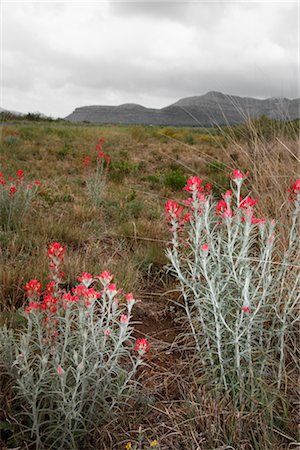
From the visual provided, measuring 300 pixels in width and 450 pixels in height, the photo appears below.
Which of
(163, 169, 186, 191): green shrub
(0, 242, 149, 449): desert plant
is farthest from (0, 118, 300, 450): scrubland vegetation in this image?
(163, 169, 186, 191): green shrub

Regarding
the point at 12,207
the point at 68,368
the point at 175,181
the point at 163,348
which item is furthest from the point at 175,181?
the point at 68,368

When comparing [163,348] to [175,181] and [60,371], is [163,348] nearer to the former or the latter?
[60,371]

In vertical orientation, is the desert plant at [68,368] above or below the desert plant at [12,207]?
below

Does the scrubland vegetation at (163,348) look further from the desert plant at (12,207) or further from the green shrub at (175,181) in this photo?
the green shrub at (175,181)

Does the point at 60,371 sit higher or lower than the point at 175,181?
lower

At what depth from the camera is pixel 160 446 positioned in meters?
1.73

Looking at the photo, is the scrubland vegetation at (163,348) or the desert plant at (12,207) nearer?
the scrubland vegetation at (163,348)

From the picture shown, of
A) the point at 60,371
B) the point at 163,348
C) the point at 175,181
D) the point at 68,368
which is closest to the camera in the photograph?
the point at 60,371

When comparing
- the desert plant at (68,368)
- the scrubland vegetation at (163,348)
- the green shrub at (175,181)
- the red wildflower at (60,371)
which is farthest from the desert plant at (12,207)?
the green shrub at (175,181)

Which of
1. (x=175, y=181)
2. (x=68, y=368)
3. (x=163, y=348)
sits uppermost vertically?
(x=175, y=181)

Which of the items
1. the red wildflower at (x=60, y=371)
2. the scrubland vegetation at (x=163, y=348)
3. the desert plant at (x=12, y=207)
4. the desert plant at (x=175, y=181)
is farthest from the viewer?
the desert plant at (x=175, y=181)

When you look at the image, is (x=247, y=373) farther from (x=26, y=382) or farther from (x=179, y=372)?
(x=26, y=382)

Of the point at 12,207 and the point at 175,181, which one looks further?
the point at 175,181

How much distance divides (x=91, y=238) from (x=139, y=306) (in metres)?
1.22
